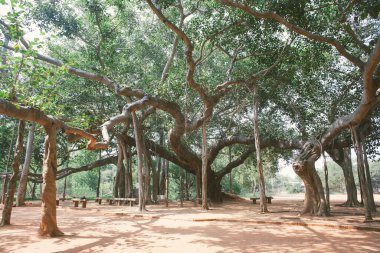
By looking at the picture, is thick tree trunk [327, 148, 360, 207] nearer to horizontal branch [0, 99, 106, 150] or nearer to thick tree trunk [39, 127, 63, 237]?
horizontal branch [0, 99, 106, 150]

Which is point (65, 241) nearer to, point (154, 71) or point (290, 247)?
point (290, 247)

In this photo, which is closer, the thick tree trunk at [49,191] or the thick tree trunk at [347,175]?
the thick tree trunk at [49,191]

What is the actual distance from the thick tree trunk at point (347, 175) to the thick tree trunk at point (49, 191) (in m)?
13.2

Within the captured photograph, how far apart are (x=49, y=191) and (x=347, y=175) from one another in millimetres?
14283

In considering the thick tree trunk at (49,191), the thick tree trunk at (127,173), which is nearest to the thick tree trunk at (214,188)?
the thick tree trunk at (127,173)

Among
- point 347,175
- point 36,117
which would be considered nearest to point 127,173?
point 36,117

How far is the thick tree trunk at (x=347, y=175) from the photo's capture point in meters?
14.6

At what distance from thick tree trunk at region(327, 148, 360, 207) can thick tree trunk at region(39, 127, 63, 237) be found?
13157 millimetres

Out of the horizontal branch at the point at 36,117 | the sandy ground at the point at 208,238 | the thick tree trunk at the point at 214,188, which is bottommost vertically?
the sandy ground at the point at 208,238

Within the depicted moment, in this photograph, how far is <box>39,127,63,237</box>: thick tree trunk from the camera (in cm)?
586

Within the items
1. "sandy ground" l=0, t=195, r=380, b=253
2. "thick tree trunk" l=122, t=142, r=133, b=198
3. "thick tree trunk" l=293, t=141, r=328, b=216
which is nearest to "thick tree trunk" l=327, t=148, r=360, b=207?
"thick tree trunk" l=293, t=141, r=328, b=216

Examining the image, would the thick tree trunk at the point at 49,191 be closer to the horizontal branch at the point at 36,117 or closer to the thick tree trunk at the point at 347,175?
the horizontal branch at the point at 36,117

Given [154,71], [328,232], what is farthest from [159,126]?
[328,232]

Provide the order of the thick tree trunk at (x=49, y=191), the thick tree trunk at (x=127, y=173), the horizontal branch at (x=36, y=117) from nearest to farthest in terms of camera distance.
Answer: the horizontal branch at (x=36, y=117)
the thick tree trunk at (x=49, y=191)
the thick tree trunk at (x=127, y=173)
